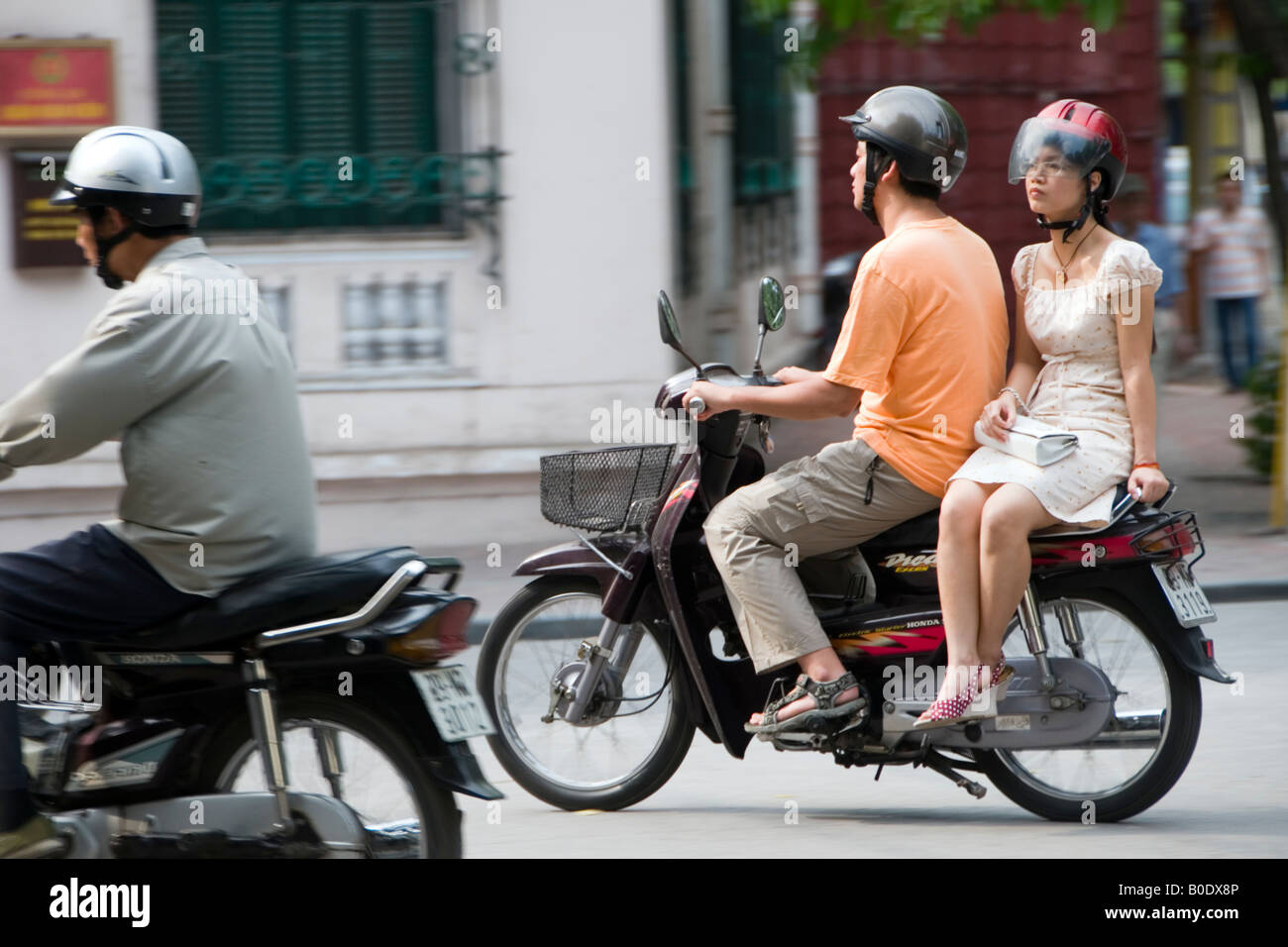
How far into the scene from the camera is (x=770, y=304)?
4.86 meters

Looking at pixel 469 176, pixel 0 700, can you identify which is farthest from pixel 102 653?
pixel 469 176

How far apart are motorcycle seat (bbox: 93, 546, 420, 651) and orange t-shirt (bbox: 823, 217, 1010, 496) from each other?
144 centimetres

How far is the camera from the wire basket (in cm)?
524

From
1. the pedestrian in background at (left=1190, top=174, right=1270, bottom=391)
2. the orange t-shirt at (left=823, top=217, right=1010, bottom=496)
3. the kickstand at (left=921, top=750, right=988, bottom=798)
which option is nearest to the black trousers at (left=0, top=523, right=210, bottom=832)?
the orange t-shirt at (left=823, top=217, right=1010, bottom=496)

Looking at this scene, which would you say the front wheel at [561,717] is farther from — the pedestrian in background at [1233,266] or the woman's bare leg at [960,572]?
the pedestrian in background at [1233,266]

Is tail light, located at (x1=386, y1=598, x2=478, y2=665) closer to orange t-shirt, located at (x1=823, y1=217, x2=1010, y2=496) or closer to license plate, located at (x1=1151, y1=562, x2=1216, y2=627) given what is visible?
orange t-shirt, located at (x1=823, y1=217, x2=1010, y2=496)

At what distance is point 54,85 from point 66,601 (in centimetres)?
673

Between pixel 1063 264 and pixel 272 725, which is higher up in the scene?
pixel 1063 264

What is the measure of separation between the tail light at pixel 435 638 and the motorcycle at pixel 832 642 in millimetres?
1141

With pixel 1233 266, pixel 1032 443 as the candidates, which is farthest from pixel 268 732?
pixel 1233 266

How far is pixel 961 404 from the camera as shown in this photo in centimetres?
488

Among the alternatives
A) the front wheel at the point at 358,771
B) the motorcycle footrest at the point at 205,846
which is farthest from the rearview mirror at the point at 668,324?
the motorcycle footrest at the point at 205,846

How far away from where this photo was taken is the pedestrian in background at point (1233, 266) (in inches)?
605

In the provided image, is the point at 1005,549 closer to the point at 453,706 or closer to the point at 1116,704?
the point at 1116,704
